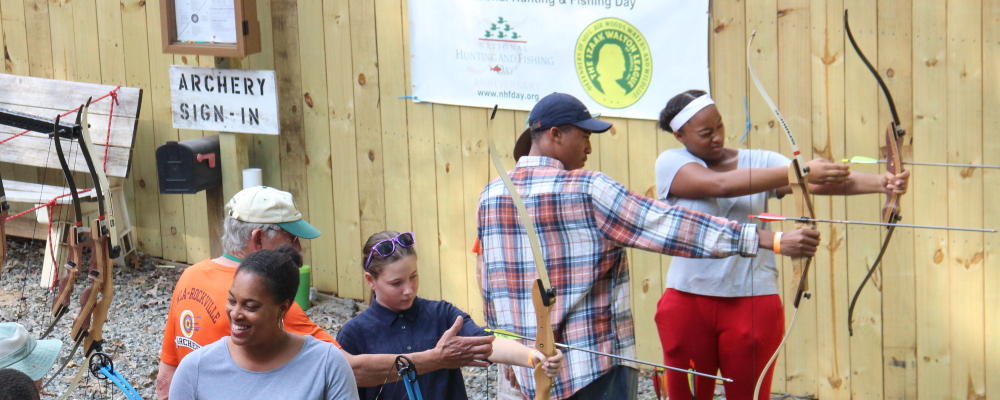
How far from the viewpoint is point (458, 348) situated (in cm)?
225

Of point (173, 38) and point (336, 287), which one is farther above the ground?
point (173, 38)

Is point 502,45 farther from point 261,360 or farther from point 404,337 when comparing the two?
point 261,360

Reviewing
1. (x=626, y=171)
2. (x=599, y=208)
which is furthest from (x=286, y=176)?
(x=599, y=208)

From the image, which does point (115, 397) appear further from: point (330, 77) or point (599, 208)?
point (599, 208)

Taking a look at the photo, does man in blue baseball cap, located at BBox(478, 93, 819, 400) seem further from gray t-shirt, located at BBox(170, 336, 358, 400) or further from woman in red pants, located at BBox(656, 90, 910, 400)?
gray t-shirt, located at BBox(170, 336, 358, 400)

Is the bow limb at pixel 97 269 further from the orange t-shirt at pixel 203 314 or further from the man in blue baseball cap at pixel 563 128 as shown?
the man in blue baseball cap at pixel 563 128

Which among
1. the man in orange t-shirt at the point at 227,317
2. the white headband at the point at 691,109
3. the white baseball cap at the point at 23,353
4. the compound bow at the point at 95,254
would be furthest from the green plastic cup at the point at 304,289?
the white headband at the point at 691,109

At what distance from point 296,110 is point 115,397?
67.2 inches

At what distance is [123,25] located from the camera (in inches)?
212

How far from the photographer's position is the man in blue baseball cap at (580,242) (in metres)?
2.32

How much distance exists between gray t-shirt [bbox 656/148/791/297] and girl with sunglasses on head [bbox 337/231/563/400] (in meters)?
0.75

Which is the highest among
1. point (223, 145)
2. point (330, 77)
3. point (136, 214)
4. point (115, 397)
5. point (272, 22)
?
point (272, 22)

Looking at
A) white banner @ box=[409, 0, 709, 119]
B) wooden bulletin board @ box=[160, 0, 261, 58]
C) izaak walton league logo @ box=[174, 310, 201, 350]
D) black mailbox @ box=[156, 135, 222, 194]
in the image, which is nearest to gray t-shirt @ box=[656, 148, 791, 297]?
white banner @ box=[409, 0, 709, 119]

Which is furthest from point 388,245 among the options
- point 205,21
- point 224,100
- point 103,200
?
point 205,21
